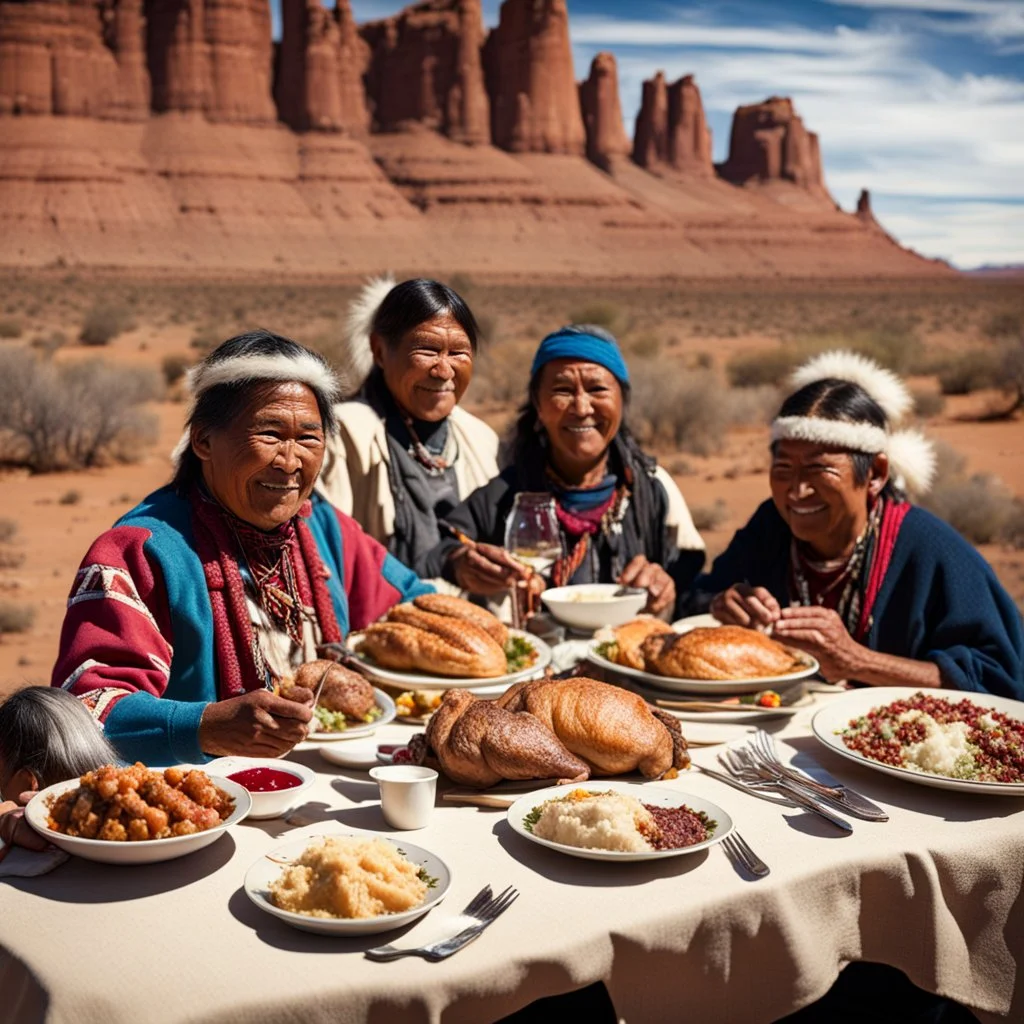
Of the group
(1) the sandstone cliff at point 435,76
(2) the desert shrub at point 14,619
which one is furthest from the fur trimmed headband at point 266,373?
(1) the sandstone cliff at point 435,76

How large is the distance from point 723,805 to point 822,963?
1.32 feet

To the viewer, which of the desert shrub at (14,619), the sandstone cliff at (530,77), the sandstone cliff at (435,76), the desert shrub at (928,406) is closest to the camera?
the desert shrub at (14,619)

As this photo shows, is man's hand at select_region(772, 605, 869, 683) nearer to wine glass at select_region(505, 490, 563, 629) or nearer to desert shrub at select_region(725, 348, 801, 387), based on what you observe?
wine glass at select_region(505, 490, 563, 629)

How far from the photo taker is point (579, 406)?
4480 millimetres

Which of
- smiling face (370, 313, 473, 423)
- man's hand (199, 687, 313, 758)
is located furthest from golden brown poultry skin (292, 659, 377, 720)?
smiling face (370, 313, 473, 423)

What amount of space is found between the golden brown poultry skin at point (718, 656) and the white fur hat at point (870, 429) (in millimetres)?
783

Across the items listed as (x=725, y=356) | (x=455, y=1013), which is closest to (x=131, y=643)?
(x=455, y=1013)

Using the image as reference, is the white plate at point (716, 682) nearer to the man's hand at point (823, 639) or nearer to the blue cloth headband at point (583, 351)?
the man's hand at point (823, 639)

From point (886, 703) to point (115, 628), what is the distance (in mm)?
2035

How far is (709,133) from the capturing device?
11956 cm

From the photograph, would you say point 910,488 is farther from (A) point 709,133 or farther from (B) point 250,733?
(A) point 709,133

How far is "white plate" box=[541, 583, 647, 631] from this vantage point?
3.85 meters

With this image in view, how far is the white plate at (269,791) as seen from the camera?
95.6 inches

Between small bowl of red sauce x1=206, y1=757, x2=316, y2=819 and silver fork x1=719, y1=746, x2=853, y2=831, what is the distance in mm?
994
